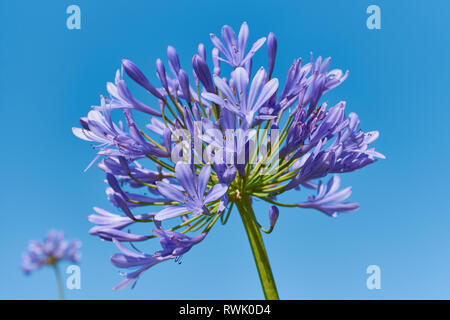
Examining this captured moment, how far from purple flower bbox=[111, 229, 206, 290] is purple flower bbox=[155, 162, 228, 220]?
0.56 feet

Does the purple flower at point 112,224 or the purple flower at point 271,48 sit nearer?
the purple flower at point 112,224

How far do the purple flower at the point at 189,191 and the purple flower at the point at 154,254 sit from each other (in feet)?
0.56

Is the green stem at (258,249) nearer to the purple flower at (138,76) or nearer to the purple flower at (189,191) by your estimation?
the purple flower at (189,191)

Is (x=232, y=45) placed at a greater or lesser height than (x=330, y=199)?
greater

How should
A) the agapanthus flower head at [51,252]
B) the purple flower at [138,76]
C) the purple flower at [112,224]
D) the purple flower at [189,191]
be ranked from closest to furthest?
the purple flower at [189,191]
the purple flower at [112,224]
the purple flower at [138,76]
the agapanthus flower head at [51,252]

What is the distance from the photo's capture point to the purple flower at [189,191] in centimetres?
301

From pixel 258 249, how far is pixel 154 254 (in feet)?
2.74

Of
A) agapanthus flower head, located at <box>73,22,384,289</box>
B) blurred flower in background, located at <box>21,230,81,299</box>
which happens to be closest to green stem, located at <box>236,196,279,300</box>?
agapanthus flower head, located at <box>73,22,384,289</box>

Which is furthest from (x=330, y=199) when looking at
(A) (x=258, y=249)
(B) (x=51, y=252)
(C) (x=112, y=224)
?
(B) (x=51, y=252)

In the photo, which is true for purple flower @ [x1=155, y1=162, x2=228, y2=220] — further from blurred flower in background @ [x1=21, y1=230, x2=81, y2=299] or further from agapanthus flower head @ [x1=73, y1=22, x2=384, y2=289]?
blurred flower in background @ [x1=21, y1=230, x2=81, y2=299]

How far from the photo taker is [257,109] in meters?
3.21

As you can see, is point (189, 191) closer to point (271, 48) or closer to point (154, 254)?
point (154, 254)

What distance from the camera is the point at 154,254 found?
10.8 ft

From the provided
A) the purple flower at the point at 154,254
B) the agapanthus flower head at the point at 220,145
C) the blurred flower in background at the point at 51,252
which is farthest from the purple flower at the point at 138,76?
the blurred flower in background at the point at 51,252
